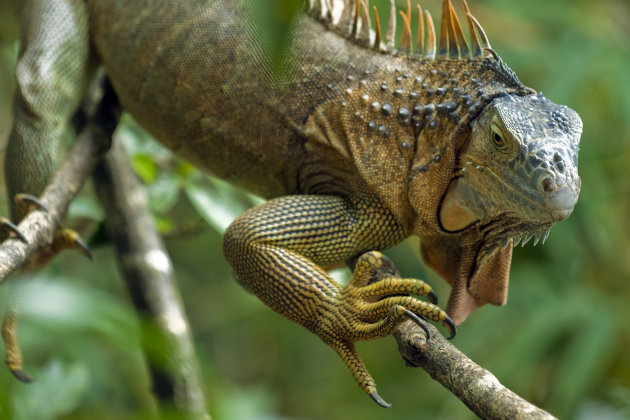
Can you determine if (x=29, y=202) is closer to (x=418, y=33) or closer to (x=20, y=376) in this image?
(x=20, y=376)

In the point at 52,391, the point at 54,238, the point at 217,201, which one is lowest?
the point at 52,391

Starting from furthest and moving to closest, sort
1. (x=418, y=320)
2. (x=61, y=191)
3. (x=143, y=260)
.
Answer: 1. (x=143, y=260)
2. (x=61, y=191)
3. (x=418, y=320)

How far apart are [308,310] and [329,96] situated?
36.6 inches

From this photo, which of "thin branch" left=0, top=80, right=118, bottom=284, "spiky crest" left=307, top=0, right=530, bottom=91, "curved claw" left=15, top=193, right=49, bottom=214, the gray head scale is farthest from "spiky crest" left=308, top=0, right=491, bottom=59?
"curved claw" left=15, top=193, right=49, bottom=214

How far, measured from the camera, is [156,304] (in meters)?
4.20

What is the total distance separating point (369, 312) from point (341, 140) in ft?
2.82

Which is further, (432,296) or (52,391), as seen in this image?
(52,391)

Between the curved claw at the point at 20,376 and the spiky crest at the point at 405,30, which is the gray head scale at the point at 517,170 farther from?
the curved claw at the point at 20,376

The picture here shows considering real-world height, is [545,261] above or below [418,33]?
below

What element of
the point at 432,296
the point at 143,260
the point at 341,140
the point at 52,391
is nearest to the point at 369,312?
the point at 432,296

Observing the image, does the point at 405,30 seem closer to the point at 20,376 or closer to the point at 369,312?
the point at 369,312

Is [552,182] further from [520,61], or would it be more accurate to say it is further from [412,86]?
[520,61]

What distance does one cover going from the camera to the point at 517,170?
2596 millimetres

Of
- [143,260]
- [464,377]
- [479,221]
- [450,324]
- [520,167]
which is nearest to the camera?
[464,377]
